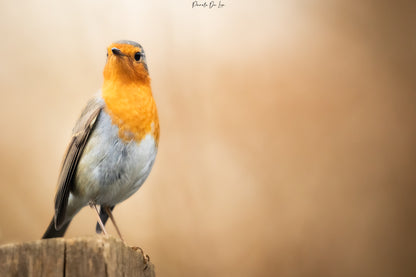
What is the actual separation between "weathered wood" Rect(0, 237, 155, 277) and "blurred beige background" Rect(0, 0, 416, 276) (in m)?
1.04

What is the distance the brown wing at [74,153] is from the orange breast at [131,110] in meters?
0.05

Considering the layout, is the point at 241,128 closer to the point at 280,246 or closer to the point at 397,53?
the point at 280,246

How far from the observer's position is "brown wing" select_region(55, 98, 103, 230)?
4.98ft

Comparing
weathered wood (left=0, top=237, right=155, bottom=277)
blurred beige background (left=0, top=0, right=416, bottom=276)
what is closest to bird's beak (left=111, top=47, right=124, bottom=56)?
blurred beige background (left=0, top=0, right=416, bottom=276)

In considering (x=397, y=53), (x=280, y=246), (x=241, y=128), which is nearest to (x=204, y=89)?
(x=241, y=128)

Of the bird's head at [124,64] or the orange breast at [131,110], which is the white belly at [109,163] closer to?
the orange breast at [131,110]

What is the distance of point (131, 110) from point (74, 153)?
0.81 feet

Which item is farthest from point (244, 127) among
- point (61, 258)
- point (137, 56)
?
point (61, 258)

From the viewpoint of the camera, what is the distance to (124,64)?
1.52 metres

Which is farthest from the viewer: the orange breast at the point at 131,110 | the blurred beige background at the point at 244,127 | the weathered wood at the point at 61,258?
the blurred beige background at the point at 244,127

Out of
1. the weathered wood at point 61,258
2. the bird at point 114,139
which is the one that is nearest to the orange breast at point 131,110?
the bird at point 114,139

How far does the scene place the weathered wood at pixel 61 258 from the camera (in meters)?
0.95

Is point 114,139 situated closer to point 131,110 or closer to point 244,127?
point 131,110

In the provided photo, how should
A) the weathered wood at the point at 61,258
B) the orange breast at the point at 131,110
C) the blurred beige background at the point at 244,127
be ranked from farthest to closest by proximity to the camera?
1. the blurred beige background at the point at 244,127
2. the orange breast at the point at 131,110
3. the weathered wood at the point at 61,258
